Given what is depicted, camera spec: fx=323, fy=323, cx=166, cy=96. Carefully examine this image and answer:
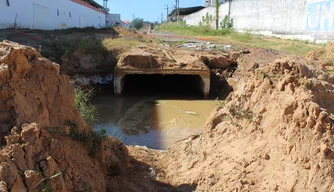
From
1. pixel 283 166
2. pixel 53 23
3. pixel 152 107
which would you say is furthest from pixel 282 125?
pixel 53 23

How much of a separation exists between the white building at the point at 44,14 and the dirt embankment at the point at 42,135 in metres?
14.5

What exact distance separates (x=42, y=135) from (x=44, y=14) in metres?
20.4

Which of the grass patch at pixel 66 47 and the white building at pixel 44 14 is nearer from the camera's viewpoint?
the grass patch at pixel 66 47

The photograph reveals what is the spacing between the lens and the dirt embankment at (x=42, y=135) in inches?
117

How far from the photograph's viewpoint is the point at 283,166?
402cm

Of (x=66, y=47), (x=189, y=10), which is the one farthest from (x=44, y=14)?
(x=189, y=10)

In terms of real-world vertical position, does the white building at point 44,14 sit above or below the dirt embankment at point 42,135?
above

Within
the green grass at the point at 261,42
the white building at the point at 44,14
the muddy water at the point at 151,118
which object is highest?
the white building at the point at 44,14

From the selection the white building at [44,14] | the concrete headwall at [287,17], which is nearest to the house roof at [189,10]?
the concrete headwall at [287,17]

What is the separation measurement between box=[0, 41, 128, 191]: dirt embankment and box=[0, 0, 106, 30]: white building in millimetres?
14546

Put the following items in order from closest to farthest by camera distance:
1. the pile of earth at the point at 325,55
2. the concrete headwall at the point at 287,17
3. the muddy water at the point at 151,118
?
the muddy water at the point at 151,118, the pile of earth at the point at 325,55, the concrete headwall at the point at 287,17

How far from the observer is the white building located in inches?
679

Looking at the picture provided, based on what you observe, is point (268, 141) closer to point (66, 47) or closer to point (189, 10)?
point (66, 47)

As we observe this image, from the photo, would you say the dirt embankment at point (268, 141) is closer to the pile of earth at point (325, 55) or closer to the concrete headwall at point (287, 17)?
the pile of earth at point (325, 55)
